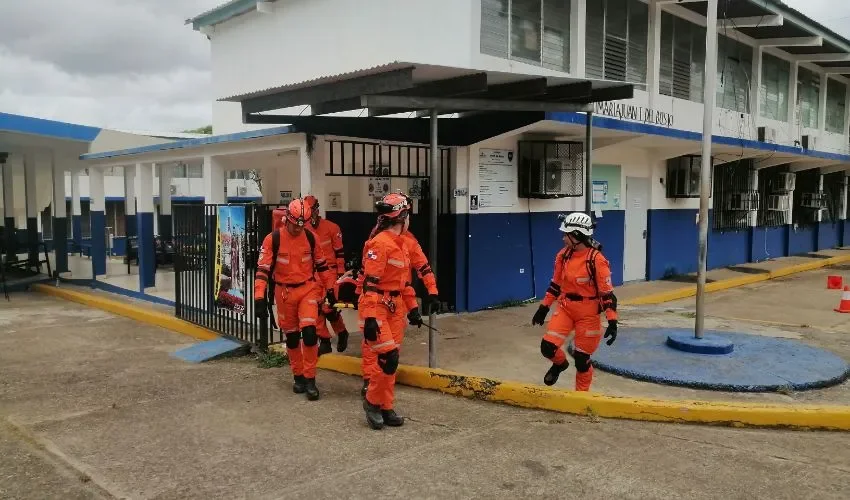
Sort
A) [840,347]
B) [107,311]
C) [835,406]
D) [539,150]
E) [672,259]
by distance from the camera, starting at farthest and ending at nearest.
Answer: [672,259], [107,311], [539,150], [840,347], [835,406]

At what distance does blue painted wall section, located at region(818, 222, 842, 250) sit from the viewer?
77.3ft

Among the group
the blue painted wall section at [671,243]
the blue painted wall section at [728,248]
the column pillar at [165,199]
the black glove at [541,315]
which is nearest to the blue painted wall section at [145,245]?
the column pillar at [165,199]

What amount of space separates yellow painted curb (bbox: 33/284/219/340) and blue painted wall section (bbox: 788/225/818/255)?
18.9m

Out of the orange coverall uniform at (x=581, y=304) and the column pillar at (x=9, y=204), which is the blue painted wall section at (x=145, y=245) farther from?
the orange coverall uniform at (x=581, y=304)

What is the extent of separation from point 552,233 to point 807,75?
15.0m

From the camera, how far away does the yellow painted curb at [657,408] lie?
220 inches

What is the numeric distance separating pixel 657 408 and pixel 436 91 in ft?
12.5

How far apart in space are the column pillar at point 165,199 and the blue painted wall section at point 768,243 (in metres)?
15.6

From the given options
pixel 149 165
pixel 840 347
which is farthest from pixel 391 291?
pixel 149 165

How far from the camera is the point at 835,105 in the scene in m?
24.1

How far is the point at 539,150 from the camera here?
11086mm

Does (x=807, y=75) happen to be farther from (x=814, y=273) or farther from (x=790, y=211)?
(x=814, y=273)

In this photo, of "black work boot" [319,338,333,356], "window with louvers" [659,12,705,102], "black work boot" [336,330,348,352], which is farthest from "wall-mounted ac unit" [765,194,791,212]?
"black work boot" [319,338,333,356]

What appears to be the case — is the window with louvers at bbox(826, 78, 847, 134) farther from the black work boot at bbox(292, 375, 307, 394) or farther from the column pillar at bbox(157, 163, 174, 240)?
the black work boot at bbox(292, 375, 307, 394)
